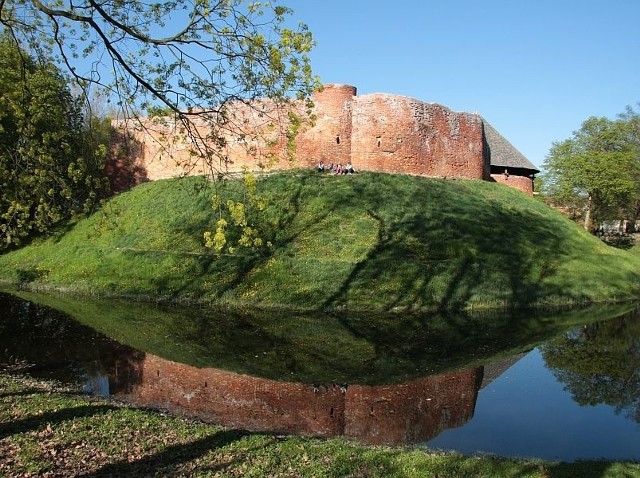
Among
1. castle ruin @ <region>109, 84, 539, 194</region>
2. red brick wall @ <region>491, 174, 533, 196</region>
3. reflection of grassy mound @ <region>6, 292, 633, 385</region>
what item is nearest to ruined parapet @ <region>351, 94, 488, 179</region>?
castle ruin @ <region>109, 84, 539, 194</region>

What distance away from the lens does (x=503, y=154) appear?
35719 mm

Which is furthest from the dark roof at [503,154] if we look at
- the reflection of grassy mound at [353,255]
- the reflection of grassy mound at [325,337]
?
the reflection of grassy mound at [325,337]

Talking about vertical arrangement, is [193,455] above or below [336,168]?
below

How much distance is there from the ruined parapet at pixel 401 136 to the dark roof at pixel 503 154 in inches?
280

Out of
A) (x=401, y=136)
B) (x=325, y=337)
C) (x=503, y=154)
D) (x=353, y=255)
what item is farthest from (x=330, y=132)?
(x=325, y=337)

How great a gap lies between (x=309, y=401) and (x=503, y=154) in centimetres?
2967

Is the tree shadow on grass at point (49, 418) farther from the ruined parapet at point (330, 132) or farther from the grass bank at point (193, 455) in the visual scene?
the ruined parapet at point (330, 132)

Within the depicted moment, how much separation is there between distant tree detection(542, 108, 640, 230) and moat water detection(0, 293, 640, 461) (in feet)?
82.0

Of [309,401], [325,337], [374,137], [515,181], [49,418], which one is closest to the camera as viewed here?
[49,418]

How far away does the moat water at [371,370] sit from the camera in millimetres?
8875

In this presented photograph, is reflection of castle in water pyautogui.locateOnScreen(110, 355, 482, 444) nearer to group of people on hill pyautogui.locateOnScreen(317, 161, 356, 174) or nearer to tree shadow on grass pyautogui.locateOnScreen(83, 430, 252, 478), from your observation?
tree shadow on grass pyautogui.locateOnScreen(83, 430, 252, 478)

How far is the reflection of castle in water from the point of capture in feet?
28.5

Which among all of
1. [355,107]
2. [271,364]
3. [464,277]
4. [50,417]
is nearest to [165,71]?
[50,417]

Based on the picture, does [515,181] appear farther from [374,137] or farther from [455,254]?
[455,254]
